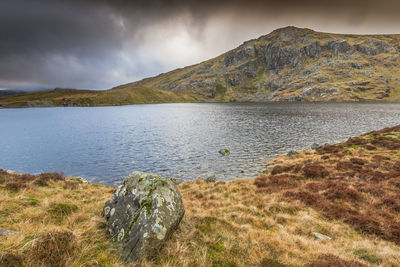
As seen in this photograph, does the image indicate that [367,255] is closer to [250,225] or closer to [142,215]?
[250,225]

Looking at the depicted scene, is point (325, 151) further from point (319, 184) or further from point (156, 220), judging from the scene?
point (156, 220)

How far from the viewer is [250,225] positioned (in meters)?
9.42

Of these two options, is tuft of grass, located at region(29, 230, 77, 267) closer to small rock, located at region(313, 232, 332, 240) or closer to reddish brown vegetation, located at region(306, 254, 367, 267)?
reddish brown vegetation, located at region(306, 254, 367, 267)

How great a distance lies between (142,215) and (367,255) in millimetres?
8934

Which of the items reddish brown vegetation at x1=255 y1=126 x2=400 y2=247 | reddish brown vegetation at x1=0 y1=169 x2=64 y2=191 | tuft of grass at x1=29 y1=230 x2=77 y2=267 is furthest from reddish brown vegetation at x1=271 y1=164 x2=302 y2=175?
reddish brown vegetation at x1=0 y1=169 x2=64 y2=191

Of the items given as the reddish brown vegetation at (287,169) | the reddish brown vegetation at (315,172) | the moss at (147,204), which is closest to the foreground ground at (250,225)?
the reddish brown vegetation at (315,172)

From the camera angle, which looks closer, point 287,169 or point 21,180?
point 21,180

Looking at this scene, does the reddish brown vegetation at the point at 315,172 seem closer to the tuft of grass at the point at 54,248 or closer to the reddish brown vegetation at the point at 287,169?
the reddish brown vegetation at the point at 287,169

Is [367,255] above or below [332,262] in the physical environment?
below

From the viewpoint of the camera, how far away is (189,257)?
244 inches

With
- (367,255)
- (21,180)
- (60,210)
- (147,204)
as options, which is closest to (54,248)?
(147,204)

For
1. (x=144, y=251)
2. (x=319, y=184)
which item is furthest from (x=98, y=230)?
(x=319, y=184)

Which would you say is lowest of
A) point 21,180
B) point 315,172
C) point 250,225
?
point 315,172

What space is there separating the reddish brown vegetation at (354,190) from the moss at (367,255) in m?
2.56
